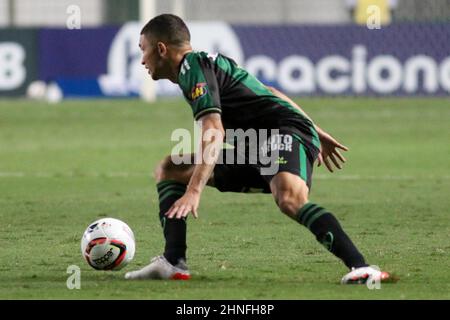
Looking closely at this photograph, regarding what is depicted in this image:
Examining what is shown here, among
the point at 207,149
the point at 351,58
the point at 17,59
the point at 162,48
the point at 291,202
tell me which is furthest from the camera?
the point at 17,59

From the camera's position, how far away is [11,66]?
2556 cm

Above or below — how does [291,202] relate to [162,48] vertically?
below

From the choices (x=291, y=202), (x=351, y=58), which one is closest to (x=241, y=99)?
(x=291, y=202)

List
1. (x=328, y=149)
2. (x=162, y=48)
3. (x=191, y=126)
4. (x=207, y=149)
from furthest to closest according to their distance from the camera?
1. (x=191, y=126)
2. (x=328, y=149)
3. (x=162, y=48)
4. (x=207, y=149)

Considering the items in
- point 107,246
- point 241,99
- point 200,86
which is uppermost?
point 200,86

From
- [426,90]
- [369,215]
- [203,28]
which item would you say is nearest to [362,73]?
[426,90]

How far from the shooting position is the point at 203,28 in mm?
25125

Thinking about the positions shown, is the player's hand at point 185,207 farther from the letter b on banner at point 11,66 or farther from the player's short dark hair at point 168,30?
the letter b on banner at point 11,66

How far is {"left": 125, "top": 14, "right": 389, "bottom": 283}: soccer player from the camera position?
6703 millimetres

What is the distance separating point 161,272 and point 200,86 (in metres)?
1.21

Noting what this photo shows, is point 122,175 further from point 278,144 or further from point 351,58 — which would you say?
point 351,58

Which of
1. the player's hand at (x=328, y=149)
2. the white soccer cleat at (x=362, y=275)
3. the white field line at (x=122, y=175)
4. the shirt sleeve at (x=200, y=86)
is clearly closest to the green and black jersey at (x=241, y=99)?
the shirt sleeve at (x=200, y=86)

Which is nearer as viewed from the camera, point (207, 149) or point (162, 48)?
point (207, 149)

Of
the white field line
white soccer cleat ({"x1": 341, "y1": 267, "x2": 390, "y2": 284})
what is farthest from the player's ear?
the white field line
